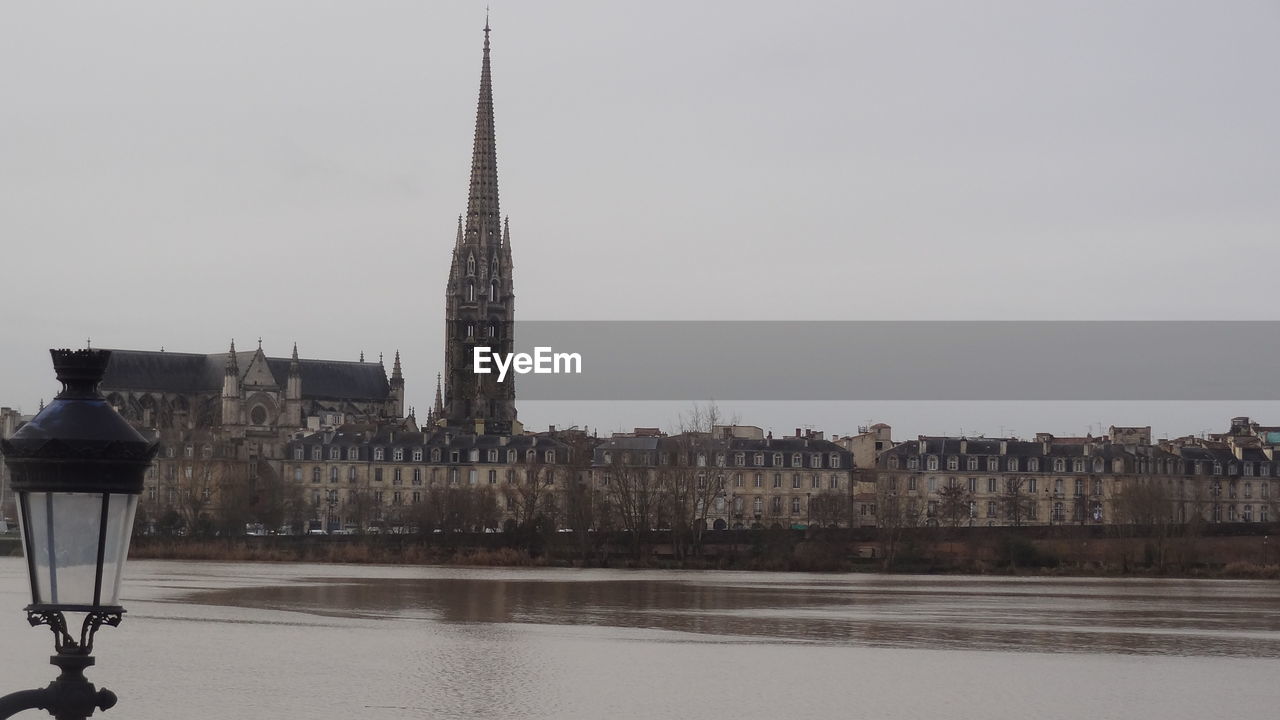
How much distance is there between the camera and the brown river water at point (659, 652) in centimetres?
2533

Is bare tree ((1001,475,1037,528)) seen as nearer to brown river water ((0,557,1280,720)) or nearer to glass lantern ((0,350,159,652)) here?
brown river water ((0,557,1280,720))

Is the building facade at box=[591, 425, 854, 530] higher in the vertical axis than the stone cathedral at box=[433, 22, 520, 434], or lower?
lower

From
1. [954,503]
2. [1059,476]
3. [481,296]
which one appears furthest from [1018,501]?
[481,296]

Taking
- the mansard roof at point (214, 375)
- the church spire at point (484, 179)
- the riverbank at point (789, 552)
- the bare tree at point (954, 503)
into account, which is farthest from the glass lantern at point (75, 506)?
the church spire at point (484, 179)

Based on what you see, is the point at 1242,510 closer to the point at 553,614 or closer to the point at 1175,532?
the point at 1175,532

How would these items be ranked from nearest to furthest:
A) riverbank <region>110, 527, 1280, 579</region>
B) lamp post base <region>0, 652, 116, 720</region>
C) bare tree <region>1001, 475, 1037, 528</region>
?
1. lamp post base <region>0, 652, 116, 720</region>
2. riverbank <region>110, 527, 1280, 579</region>
3. bare tree <region>1001, 475, 1037, 528</region>

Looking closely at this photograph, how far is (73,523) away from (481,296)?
153m

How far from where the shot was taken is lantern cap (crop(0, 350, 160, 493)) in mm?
5414

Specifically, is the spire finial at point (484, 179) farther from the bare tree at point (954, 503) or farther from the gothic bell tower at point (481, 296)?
the bare tree at point (954, 503)

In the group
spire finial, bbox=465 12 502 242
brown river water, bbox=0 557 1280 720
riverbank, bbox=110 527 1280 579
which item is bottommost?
brown river water, bbox=0 557 1280 720

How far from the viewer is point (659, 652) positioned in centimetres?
3272

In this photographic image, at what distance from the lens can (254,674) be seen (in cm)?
2764

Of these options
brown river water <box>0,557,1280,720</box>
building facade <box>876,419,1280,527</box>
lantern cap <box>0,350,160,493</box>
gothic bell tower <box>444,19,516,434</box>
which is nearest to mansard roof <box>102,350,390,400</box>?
gothic bell tower <box>444,19,516,434</box>

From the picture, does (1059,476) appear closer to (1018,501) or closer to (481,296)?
(1018,501)
